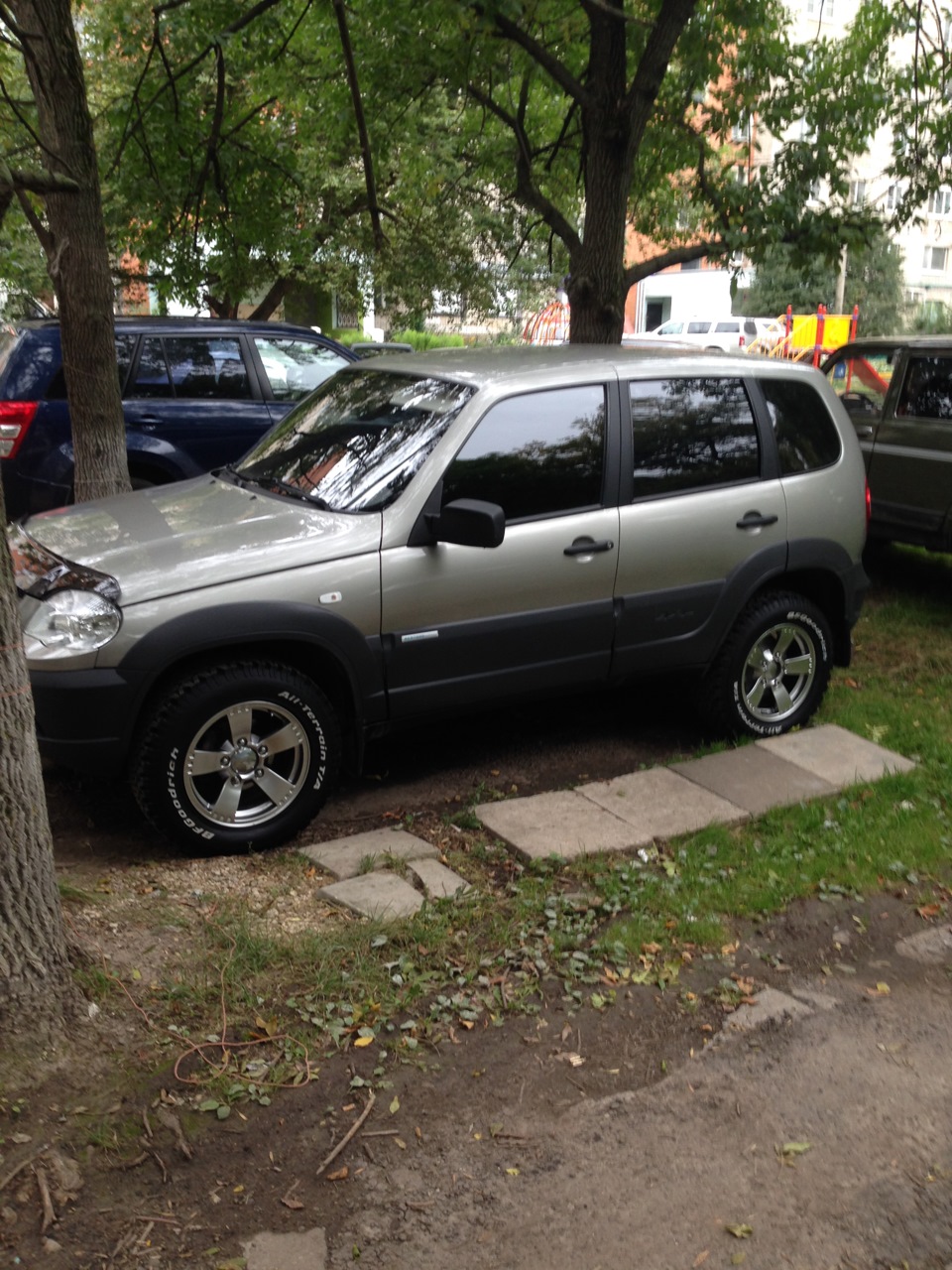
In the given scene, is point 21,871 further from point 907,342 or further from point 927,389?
point 907,342

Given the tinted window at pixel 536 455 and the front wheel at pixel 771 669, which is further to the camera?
the front wheel at pixel 771 669

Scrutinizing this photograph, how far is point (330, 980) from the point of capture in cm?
381

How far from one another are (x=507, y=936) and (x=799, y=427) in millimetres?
3202

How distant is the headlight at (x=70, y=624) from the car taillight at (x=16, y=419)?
4.48 m

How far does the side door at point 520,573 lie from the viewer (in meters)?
5.05

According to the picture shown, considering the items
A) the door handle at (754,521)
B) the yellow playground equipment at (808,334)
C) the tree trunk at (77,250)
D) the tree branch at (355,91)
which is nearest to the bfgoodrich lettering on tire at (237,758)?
the door handle at (754,521)

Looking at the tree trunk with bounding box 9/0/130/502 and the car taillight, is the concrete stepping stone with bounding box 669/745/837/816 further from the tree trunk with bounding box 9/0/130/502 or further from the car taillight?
the car taillight

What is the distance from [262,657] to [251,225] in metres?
7.33

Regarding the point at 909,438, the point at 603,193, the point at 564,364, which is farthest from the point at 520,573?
the point at 909,438

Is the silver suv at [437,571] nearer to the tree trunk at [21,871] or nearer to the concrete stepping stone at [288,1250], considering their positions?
the tree trunk at [21,871]

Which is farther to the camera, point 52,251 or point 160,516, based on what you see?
point 52,251

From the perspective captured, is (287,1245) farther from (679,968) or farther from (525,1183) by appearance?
(679,968)

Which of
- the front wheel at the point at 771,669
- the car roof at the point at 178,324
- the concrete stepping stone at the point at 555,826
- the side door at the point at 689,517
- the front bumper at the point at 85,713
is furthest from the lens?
the car roof at the point at 178,324

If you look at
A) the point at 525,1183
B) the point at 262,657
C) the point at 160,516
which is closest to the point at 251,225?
the point at 160,516
